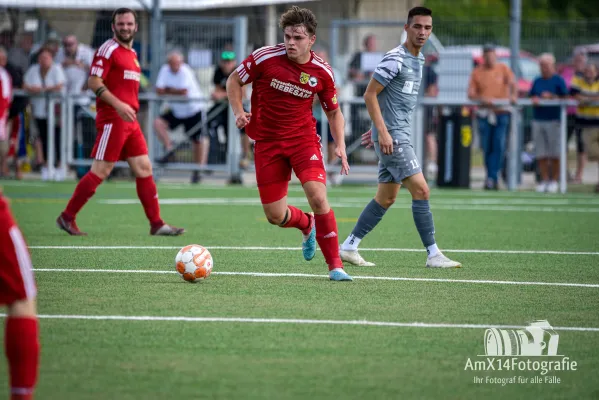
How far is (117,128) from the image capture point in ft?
39.0

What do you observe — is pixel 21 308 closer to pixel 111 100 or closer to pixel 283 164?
pixel 283 164

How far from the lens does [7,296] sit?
15.2ft

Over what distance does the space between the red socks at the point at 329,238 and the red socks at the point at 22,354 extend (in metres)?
4.21

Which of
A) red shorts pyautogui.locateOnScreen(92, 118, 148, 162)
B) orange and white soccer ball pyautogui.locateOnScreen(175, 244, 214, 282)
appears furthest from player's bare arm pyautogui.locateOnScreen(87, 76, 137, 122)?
orange and white soccer ball pyautogui.locateOnScreen(175, 244, 214, 282)

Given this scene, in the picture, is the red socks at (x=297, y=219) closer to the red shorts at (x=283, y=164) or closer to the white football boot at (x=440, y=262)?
the red shorts at (x=283, y=164)

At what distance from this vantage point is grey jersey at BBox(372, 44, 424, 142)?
9.52 meters

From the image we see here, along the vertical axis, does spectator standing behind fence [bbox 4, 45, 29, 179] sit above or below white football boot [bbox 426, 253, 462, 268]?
above

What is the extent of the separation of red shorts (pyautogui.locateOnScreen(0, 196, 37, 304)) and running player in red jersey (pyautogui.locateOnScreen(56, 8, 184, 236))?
7.13 meters

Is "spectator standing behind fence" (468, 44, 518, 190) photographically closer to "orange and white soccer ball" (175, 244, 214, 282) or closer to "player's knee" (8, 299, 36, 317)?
"orange and white soccer ball" (175, 244, 214, 282)

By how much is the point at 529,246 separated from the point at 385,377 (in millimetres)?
6315

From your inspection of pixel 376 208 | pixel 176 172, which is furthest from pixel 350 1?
pixel 376 208

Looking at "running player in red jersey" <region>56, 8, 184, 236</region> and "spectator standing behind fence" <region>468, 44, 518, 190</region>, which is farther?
"spectator standing behind fence" <region>468, 44, 518, 190</region>

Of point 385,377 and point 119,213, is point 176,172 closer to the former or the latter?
point 119,213

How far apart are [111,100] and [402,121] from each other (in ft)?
11.3
